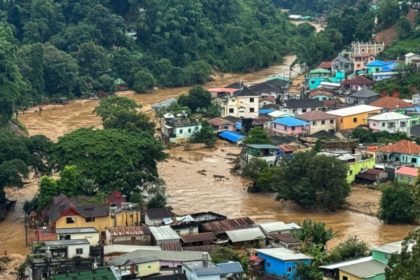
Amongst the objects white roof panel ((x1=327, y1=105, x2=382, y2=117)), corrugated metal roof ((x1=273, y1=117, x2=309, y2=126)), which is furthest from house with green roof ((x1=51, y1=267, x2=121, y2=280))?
white roof panel ((x1=327, y1=105, x2=382, y2=117))

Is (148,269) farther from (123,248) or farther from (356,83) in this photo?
(356,83)

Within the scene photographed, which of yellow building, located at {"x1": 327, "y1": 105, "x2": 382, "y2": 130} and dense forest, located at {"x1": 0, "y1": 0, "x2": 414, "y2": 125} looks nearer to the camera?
yellow building, located at {"x1": 327, "y1": 105, "x2": 382, "y2": 130}

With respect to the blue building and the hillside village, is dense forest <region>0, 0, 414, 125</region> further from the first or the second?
the blue building

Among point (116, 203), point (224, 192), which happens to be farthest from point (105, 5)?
point (116, 203)

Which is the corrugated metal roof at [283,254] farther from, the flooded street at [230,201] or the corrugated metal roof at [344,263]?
the flooded street at [230,201]

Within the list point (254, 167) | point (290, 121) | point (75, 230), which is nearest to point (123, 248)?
point (75, 230)

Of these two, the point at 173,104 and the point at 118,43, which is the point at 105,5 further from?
the point at 173,104

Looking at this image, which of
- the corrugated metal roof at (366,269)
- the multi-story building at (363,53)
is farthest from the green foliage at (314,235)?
the multi-story building at (363,53)
